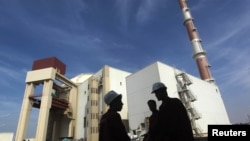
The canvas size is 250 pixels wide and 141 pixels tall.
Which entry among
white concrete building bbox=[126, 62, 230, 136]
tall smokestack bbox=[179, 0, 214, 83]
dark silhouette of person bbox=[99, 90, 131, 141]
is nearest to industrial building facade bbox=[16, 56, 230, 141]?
white concrete building bbox=[126, 62, 230, 136]

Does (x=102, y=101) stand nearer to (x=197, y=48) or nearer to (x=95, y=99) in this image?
(x=95, y=99)

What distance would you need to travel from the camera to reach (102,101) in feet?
95.6

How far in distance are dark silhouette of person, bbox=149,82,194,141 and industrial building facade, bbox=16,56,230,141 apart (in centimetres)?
1942

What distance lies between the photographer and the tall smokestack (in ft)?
112

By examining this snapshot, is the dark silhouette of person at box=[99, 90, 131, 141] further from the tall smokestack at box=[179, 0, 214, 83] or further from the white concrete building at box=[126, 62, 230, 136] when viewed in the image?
the tall smokestack at box=[179, 0, 214, 83]

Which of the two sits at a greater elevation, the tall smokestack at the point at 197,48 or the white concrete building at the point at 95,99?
the tall smokestack at the point at 197,48

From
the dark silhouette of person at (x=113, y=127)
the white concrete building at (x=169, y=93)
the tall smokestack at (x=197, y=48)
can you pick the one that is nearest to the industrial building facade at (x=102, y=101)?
the white concrete building at (x=169, y=93)

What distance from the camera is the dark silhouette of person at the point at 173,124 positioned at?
2.51m

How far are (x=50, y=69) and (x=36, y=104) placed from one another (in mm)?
6273

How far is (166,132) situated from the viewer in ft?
8.59

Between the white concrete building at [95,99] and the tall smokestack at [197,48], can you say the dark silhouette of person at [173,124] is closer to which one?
the white concrete building at [95,99]

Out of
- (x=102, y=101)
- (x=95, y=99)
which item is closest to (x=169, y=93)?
(x=102, y=101)

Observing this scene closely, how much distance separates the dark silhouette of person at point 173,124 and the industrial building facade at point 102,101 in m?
19.4

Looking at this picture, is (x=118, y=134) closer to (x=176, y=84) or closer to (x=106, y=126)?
(x=106, y=126)
